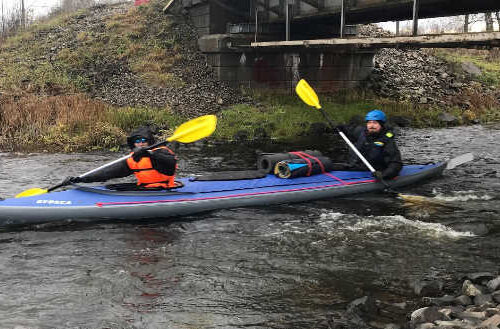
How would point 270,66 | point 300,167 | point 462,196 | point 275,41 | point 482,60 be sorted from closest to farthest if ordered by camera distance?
point 300,167 → point 462,196 → point 275,41 → point 270,66 → point 482,60

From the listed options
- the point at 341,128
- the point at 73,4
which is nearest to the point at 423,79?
the point at 341,128

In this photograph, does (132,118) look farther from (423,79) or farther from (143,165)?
(423,79)

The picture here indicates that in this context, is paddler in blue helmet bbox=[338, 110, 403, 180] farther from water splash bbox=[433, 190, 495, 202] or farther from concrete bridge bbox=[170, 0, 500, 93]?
concrete bridge bbox=[170, 0, 500, 93]

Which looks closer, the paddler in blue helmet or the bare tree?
the paddler in blue helmet

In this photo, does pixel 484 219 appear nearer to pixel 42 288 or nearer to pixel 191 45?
pixel 42 288

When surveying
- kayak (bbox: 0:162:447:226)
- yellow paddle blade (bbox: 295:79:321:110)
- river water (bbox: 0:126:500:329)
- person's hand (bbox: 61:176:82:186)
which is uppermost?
yellow paddle blade (bbox: 295:79:321:110)

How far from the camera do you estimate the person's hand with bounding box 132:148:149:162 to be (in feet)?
19.3

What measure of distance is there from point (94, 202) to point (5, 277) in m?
1.55

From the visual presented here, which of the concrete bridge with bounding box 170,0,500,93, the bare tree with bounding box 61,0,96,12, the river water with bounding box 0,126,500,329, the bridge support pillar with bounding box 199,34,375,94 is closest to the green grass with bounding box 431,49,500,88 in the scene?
the concrete bridge with bounding box 170,0,500,93

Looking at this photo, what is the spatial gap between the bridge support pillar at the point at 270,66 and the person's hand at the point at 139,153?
9098 mm

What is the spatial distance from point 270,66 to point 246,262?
11017 millimetres

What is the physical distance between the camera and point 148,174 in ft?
20.6

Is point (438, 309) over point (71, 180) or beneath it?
beneath

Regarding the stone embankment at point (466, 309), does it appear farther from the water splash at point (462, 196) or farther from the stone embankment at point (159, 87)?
the stone embankment at point (159, 87)
